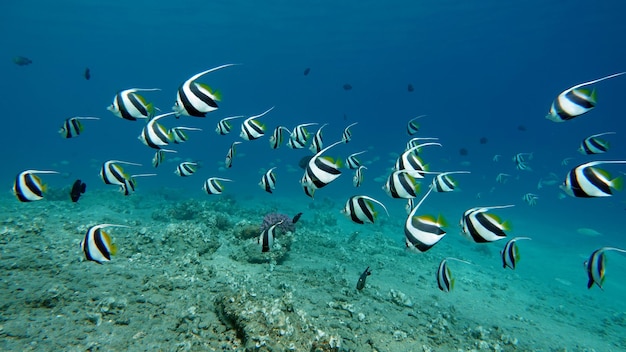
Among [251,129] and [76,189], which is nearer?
[76,189]

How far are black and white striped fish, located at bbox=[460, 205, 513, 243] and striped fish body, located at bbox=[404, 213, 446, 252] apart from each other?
39 cm

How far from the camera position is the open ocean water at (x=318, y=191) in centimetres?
402

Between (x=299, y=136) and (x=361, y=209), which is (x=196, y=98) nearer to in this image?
(x=361, y=209)

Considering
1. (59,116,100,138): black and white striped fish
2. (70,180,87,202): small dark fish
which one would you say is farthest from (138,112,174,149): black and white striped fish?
(59,116,100,138): black and white striped fish

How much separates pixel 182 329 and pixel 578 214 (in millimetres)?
38158

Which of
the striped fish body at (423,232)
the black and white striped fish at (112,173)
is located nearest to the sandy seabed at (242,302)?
the striped fish body at (423,232)

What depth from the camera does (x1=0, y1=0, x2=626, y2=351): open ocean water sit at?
4.02 m

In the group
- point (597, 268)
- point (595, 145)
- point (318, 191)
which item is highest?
point (595, 145)

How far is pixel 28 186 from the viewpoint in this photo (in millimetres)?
3529

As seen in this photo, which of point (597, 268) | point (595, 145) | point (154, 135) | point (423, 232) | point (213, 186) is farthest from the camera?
point (213, 186)

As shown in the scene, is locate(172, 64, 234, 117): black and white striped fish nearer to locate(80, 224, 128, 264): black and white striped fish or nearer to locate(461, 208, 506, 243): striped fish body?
locate(80, 224, 128, 264): black and white striped fish

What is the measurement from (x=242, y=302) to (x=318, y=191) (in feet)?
88.7

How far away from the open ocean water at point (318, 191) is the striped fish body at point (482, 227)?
1.99 m

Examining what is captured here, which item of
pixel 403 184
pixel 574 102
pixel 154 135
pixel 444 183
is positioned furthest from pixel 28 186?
pixel 574 102
